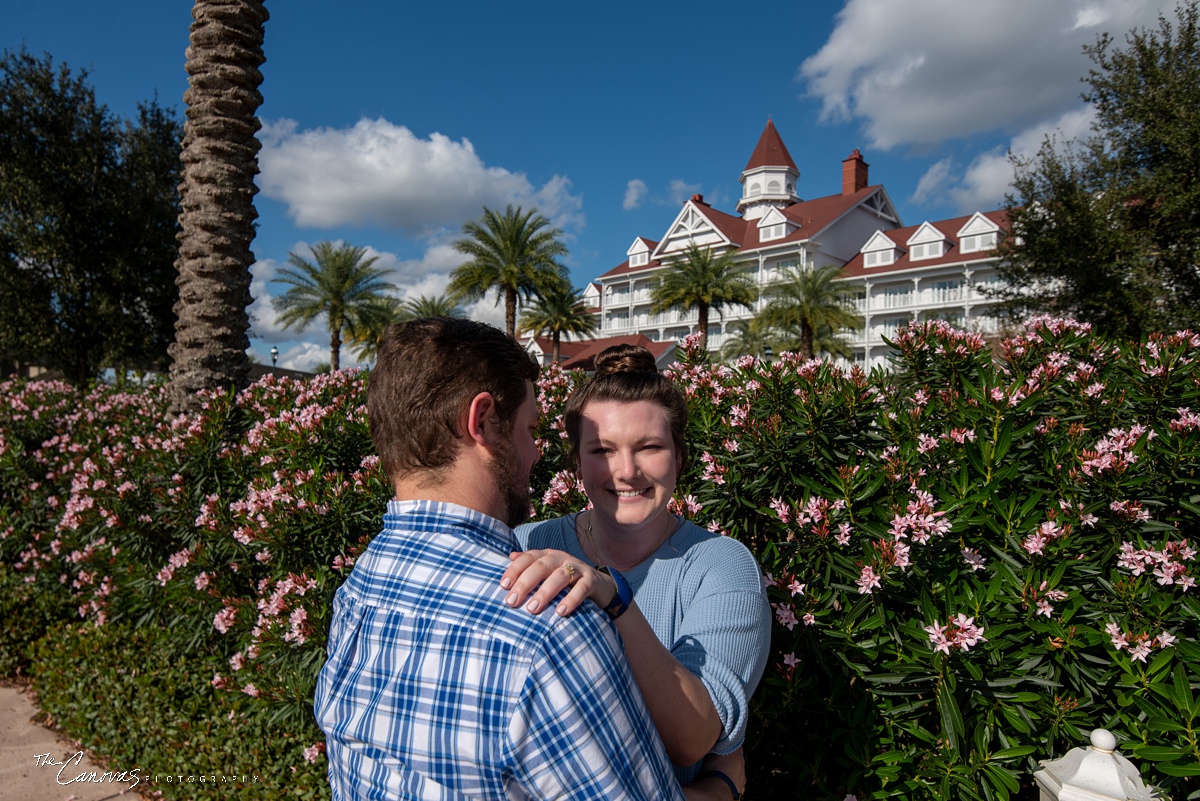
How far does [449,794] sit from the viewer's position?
3.98ft

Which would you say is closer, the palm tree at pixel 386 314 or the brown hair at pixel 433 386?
the brown hair at pixel 433 386

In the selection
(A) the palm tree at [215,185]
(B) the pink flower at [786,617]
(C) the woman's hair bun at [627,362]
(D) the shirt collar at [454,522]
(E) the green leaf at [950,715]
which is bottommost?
(E) the green leaf at [950,715]

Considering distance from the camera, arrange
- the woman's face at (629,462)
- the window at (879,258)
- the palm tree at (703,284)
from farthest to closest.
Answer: the window at (879,258)
the palm tree at (703,284)
the woman's face at (629,462)

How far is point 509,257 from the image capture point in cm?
3550

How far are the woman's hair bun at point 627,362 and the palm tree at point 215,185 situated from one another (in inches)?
188

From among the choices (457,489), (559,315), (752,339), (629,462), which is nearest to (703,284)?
(752,339)

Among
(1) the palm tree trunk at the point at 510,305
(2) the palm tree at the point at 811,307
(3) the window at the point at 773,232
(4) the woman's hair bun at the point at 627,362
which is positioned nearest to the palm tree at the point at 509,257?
(1) the palm tree trunk at the point at 510,305

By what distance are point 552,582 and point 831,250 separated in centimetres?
5421

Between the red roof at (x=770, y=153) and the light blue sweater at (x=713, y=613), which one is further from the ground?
the red roof at (x=770, y=153)

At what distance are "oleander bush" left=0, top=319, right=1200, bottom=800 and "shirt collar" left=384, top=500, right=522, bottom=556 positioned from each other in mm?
1181

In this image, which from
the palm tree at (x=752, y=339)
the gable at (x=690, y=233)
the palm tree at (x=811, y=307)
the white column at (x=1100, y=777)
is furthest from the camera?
the gable at (x=690, y=233)

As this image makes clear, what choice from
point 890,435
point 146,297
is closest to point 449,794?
point 890,435

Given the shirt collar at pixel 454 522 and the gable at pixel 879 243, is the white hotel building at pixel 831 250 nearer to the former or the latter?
the gable at pixel 879 243

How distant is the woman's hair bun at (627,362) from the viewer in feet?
7.41
